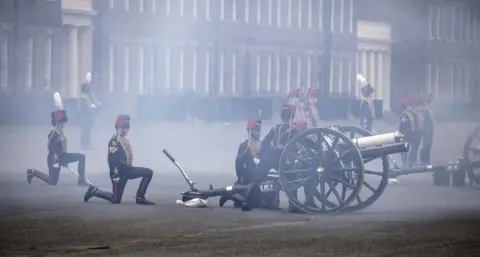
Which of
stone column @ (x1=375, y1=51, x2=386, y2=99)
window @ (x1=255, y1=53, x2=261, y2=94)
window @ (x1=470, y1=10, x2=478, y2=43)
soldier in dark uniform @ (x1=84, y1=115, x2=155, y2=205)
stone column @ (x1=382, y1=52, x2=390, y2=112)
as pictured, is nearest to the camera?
soldier in dark uniform @ (x1=84, y1=115, x2=155, y2=205)

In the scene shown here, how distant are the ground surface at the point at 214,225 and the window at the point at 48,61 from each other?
17748mm

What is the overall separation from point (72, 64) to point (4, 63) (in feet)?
9.06

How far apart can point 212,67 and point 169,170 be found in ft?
72.6

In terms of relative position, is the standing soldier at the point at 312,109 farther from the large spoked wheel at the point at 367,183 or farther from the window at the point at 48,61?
the window at the point at 48,61

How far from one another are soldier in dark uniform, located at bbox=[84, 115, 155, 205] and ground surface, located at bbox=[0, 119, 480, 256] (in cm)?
20

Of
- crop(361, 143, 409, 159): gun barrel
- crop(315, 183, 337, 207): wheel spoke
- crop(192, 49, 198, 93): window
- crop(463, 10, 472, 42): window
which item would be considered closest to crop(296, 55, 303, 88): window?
crop(192, 49, 198, 93): window

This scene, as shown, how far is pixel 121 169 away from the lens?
A: 15781 mm

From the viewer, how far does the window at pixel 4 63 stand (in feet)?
123

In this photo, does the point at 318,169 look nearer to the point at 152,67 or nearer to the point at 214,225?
the point at 214,225

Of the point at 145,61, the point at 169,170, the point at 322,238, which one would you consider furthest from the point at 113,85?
the point at 322,238

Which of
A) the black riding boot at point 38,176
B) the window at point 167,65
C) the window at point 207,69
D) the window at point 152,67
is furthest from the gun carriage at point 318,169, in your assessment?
the window at point 207,69

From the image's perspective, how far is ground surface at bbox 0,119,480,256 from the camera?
11852 millimetres

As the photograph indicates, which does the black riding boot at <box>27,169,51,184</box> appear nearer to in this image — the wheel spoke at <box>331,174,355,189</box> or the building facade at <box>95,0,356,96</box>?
the wheel spoke at <box>331,174,355,189</box>

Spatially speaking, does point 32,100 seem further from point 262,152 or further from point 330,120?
point 262,152
